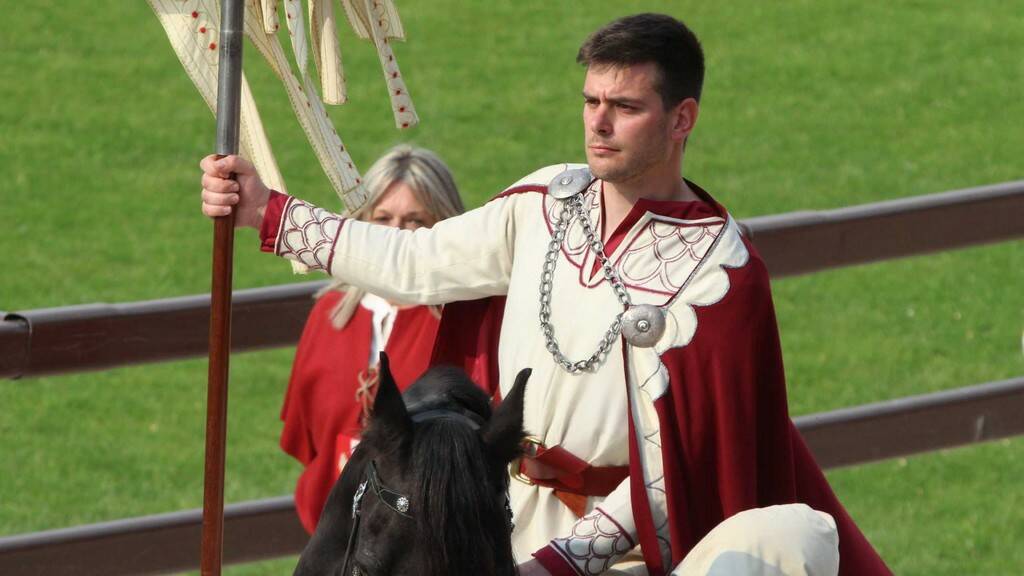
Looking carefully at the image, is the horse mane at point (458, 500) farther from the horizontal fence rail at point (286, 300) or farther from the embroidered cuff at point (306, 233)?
the horizontal fence rail at point (286, 300)

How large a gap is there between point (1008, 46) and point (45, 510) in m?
9.06

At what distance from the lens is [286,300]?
279 inches

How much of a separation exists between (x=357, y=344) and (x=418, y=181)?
0.59 metres

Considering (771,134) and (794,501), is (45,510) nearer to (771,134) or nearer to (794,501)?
(794,501)

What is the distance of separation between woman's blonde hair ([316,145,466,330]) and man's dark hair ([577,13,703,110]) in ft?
6.44

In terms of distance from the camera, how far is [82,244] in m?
12.1

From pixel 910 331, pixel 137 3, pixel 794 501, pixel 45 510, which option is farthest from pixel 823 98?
pixel 794 501

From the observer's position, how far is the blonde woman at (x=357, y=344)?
20.4 ft

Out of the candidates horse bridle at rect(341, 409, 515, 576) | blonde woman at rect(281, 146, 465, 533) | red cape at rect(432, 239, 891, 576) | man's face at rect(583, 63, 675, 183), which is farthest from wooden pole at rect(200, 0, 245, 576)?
blonde woman at rect(281, 146, 465, 533)

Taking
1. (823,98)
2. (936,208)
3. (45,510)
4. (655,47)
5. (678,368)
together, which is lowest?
(45,510)

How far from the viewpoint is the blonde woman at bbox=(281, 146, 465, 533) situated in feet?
20.4

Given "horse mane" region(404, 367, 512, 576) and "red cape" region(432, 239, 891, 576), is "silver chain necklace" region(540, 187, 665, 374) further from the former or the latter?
"horse mane" region(404, 367, 512, 576)

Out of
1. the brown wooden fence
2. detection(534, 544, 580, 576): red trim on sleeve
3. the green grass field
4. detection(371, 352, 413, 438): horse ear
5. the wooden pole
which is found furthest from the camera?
the green grass field

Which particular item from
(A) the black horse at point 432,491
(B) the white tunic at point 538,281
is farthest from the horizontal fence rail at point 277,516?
(A) the black horse at point 432,491
